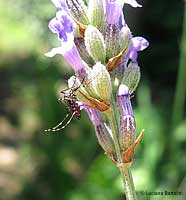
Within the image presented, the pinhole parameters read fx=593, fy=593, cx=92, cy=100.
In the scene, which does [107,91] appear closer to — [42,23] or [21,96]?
[42,23]


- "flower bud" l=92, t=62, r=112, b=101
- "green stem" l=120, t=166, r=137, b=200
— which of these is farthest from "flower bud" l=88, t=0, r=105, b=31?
"green stem" l=120, t=166, r=137, b=200

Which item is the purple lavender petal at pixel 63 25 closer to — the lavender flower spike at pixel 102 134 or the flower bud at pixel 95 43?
the flower bud at pixel 95 43

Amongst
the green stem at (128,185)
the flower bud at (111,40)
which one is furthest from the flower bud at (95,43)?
the green stem at (128,185)

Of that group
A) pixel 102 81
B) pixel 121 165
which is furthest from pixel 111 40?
pixel 121 165

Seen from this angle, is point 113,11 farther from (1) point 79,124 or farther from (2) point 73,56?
(1) point 79,124

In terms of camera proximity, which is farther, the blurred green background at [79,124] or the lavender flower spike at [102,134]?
the blurred green background at [79,124]

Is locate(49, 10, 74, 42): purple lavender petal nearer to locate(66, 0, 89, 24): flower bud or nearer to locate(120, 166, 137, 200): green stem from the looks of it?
locate(66, 0, 89, 24): flower bud

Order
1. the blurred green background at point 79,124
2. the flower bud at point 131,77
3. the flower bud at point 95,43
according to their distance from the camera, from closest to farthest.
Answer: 1. the flower bud at point 95,43
2. the flower bud at point 131,77
3. the blurred green background at point 79,124
